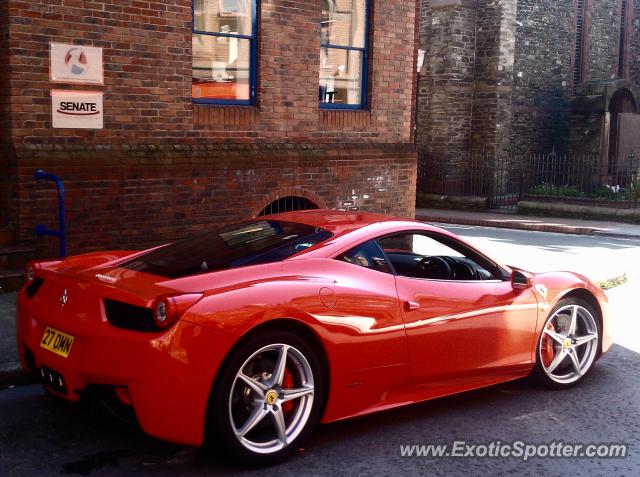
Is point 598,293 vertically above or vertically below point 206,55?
below

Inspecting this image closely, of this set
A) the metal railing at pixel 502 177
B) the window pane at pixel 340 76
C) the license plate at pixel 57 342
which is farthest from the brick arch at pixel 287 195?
the metal railing at pixel 502 177

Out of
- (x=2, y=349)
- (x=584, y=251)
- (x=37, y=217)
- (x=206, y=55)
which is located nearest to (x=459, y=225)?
(x=584, y=251)

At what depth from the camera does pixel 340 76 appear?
12023 mm

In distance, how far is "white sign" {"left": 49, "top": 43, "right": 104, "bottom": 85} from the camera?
8820 millimetres

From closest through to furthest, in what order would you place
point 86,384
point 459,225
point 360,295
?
point 86,384, point 360,295, point 459,225

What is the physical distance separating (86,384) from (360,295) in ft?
5.27

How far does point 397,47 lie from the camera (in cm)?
1254

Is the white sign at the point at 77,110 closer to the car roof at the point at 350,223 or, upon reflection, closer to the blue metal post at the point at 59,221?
the blue metal post at the point at 59,221

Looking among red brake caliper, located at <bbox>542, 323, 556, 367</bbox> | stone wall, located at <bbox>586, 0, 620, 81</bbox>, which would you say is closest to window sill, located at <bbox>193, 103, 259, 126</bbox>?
red brake caliper, located at <bbox>542, 323, 556, 367</bbox>

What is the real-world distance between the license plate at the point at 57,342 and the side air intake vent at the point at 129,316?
0.89 feet

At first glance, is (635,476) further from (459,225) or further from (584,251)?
(459,225)

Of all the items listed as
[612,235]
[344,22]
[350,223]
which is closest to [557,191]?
[612,235]

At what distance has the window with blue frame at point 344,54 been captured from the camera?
11.8 metres

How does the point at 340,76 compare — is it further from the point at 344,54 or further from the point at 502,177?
the point at 502,177
